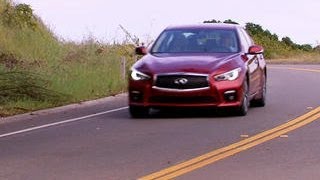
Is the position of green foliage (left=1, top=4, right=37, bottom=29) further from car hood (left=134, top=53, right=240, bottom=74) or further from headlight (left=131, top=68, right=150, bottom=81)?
headlight (left=131, top=68, right=150, bottom=81)

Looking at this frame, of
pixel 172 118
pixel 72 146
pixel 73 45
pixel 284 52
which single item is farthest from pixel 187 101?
Result: pixel 284 52

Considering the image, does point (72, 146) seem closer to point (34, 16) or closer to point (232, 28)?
point (232, 28)

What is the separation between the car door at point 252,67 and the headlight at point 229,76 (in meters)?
0.76

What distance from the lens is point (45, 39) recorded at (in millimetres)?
29609

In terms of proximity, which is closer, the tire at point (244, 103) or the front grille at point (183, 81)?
the front grille at point (183, 81)

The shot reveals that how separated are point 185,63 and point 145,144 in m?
3.22

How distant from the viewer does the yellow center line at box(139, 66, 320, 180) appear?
9125mm

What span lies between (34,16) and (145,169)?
2410 cm

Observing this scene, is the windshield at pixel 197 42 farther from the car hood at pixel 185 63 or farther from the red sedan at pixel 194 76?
the car hood at pixel 185 63

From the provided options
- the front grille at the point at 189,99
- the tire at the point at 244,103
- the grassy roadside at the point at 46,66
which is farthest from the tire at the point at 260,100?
the grassy roadside at the point at 46,66

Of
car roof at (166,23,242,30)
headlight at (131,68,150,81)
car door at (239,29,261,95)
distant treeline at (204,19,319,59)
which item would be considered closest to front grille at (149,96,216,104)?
headlight at (131,68,150,81)

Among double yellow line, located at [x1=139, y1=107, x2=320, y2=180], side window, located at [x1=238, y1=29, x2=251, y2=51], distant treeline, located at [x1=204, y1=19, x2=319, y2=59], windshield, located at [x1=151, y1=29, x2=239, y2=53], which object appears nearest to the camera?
double yellow line, located at [x1=139, y1=107, x2=320, y2=180]

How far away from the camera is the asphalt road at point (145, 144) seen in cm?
930

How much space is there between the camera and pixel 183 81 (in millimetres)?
14000
